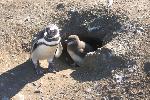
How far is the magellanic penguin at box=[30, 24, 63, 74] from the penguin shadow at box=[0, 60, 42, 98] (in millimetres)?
145

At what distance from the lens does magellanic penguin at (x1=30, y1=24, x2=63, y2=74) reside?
327 inches

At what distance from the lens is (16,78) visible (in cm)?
841

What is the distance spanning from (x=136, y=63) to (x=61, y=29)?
2.02m

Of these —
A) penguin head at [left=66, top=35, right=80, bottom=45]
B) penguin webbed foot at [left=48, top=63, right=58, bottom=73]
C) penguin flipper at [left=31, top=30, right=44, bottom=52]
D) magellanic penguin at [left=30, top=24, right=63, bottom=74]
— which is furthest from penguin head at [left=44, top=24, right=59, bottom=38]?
penguin head at [left=66, top=35, right=80, bottom=45]

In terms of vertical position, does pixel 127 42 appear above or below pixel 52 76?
above

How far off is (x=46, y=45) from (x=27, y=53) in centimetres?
77

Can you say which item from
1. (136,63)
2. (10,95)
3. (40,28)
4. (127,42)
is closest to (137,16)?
(127,42)

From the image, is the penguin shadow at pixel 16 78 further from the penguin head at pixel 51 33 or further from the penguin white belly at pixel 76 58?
the penguin white belly at pixel 76 58

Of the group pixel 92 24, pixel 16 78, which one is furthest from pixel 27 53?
pixel 92 24

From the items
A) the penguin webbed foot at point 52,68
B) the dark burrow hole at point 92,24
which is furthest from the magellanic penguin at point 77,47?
the penguin webbed foot at point 52,68

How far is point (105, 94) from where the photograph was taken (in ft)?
25.2

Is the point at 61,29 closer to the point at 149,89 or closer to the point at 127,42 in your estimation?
the point at 127,42

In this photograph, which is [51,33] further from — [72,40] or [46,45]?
[72,40]

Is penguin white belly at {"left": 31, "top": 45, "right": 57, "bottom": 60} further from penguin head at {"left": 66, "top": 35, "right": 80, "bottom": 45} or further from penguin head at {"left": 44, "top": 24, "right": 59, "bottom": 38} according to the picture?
penguin head at {"left": 66, "top": 35, "right": 80, "bottom": 45}
